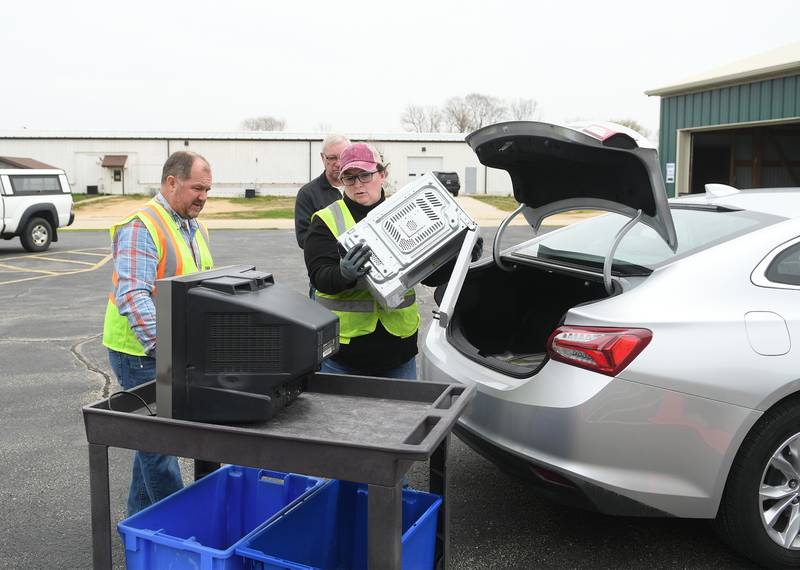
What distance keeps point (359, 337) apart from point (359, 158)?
0.78m

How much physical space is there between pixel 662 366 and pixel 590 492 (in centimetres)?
55

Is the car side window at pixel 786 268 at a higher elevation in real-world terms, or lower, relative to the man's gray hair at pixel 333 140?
lower

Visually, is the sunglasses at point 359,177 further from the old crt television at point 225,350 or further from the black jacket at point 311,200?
the black jacket at point 311,200

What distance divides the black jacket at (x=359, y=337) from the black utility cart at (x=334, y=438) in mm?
625

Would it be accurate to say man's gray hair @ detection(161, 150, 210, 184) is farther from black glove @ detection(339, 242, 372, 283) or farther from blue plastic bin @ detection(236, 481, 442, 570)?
blue plastic bin @ detection(236, 481, 442, 570)

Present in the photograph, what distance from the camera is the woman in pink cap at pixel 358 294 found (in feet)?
10.8

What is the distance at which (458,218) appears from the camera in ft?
→ 10.1

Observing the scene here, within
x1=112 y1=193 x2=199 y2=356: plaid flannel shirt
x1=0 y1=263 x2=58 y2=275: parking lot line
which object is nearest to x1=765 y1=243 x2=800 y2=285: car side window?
x1=112 y1=193 x2=199 y2=356: plaid flannel shirt

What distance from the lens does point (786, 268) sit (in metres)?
3.27

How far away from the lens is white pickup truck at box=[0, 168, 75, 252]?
17.0 metres

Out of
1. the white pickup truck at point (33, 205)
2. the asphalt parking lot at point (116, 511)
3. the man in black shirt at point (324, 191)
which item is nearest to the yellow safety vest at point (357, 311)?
the asphalt parking lot at point (116, 511)

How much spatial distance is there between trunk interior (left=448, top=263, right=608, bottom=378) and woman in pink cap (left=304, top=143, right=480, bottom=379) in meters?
0.62

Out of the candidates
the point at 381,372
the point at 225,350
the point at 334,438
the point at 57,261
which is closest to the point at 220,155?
the point at 57,261

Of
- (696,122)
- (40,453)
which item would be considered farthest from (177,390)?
(696,122)
